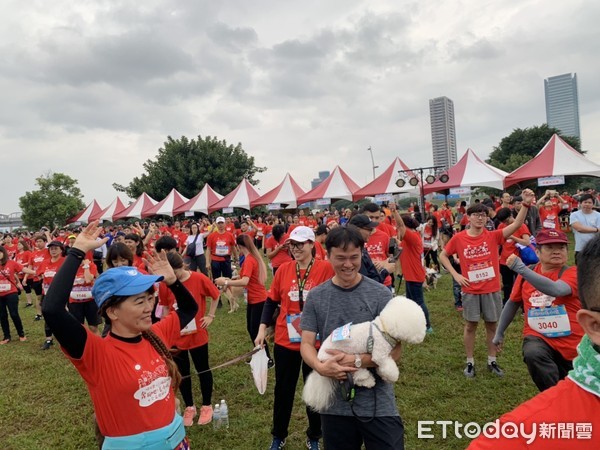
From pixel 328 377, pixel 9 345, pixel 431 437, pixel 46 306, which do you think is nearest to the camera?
pixel 46 306

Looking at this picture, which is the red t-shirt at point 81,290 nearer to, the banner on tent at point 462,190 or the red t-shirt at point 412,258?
the red t-shirt at point 412,258

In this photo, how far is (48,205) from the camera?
140 ft

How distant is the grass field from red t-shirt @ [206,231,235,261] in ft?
9.41

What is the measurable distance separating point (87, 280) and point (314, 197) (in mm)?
15947

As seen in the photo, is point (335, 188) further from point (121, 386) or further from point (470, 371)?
point (121, 386)

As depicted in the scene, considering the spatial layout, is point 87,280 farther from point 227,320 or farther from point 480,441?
point 480,441

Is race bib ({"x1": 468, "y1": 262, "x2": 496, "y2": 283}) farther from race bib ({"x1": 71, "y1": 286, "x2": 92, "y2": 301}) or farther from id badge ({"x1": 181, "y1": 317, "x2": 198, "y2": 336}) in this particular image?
race bib ({"x1": 71, "y1": 286, "x2": 92, "y2": 301})

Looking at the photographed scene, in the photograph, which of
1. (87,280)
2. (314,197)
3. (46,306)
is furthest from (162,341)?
(314,197)

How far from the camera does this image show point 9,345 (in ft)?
26.5

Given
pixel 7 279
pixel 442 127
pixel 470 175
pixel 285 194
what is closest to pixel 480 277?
pixel 7 279

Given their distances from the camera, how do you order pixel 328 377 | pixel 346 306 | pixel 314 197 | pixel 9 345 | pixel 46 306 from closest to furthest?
pixel 46 306 → pixel 328 377 → pixel 346 306 → pixel 9 345 → pixel 314 197

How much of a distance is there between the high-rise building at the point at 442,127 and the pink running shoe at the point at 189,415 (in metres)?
83.2

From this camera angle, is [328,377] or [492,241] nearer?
[328,377]

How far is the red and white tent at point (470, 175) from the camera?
51.5 ft
